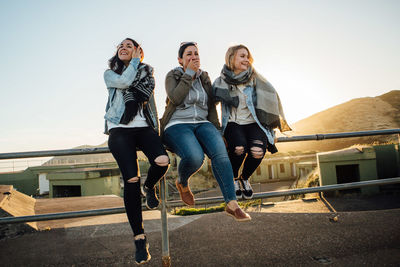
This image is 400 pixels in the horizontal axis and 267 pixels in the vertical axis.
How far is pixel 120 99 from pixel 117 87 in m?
0.11

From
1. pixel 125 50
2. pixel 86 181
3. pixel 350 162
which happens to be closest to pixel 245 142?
pixel 125 50

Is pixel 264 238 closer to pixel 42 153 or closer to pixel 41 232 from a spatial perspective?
pixel 42 153

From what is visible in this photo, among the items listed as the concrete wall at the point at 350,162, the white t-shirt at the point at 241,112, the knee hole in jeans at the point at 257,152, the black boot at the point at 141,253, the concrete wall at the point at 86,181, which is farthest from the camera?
the concrete wall at the point at 350,162

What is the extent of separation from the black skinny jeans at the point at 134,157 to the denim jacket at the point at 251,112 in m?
0.73


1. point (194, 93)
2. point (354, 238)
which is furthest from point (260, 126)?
point (354, 238)

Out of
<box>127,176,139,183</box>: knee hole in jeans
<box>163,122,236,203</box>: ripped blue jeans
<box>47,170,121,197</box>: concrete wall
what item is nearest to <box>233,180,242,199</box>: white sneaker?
<box>163,122,236,203</box>: ripped blue jeans

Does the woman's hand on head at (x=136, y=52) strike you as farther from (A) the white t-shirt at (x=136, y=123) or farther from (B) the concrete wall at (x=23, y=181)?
(B) the concrete wall at (x=23, y=181)

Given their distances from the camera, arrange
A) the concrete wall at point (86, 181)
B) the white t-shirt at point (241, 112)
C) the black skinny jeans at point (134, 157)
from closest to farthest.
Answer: the black skinny jeans at point (134, 157) → the white t-shirt at point (241, 112) → the concrete wall at point (86, 181)

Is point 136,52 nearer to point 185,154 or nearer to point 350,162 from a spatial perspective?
point 185,154

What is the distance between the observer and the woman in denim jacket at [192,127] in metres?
2.06

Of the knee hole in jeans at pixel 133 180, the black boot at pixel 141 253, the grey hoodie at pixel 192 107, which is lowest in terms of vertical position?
the black boot at pixel 141 253

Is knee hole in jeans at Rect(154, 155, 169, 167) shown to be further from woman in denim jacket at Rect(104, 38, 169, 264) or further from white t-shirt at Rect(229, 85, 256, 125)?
white t-shirt at Rect(229, 85, 256, 125)

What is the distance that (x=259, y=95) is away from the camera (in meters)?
2.55

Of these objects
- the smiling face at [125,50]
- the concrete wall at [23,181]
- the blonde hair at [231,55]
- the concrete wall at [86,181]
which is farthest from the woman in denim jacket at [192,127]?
the concrete wall at [23,181]
